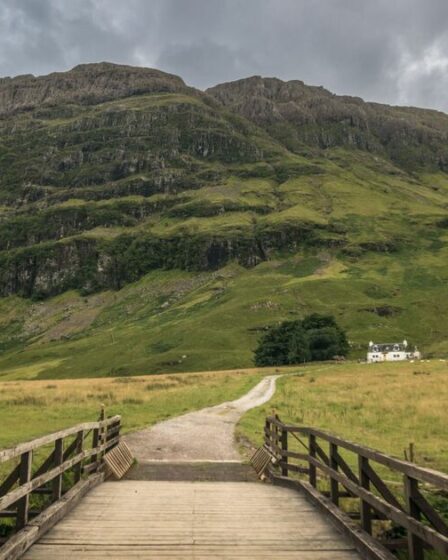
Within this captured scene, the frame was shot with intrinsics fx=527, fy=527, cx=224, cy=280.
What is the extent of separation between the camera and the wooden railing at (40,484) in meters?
8.74

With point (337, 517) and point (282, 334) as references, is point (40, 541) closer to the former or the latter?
point (337, 517)

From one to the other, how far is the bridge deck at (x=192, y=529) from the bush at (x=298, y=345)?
111 metres

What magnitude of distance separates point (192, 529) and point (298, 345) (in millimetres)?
117435

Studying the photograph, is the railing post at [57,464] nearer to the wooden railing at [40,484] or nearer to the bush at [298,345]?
the wooden railing at [40,484]

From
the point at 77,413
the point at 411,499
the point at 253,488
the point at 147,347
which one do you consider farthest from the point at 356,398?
the point at 147,347

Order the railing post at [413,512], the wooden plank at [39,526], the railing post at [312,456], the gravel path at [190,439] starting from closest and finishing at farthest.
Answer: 1. the railing post at [413,512]
2. the wooden plank at [39,526]
3. the railing post at [312,456]
4. the gravel path at [190,439]

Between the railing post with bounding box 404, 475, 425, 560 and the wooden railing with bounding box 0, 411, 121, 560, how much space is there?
19.7ft

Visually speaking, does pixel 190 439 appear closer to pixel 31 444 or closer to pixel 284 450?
pixel 284 450

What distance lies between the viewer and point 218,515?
11398 millimetres

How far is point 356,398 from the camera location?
4072cm

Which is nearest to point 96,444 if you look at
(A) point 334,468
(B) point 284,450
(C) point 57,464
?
(C) point 57,464

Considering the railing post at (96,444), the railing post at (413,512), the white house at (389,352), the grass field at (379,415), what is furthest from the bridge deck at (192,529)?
the white house at (389,352)

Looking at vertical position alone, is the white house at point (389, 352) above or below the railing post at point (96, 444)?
above

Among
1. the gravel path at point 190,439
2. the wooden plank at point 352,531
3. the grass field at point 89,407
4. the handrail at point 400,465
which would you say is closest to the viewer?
the handrail at point 400,465
